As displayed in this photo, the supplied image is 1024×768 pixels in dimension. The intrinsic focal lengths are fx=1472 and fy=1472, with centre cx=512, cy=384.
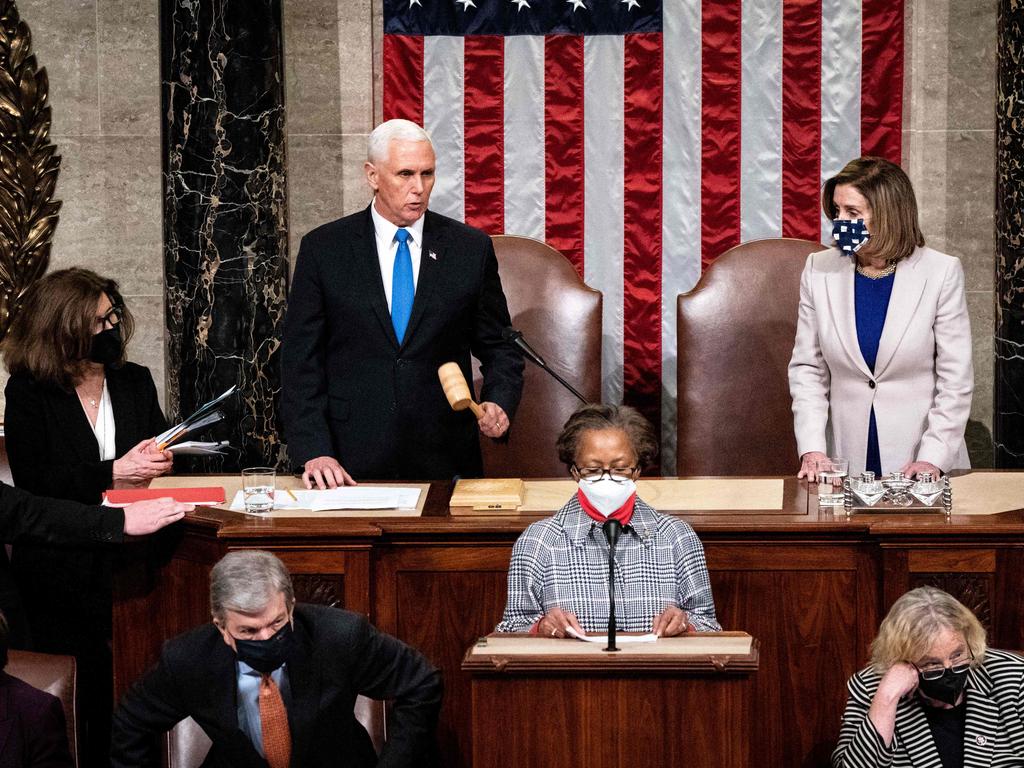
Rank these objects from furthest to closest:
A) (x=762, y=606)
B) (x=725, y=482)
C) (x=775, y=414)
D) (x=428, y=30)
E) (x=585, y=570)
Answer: (x=428, y=30), (x=775, y=414), (x=725, y=482), (x=762, y=606), (x=585, y=570)

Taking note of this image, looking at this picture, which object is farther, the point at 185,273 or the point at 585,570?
the point at 185,273

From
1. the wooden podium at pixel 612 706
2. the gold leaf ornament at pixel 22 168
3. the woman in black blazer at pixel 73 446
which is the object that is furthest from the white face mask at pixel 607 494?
the gold leaf ornament at pixel 22 168

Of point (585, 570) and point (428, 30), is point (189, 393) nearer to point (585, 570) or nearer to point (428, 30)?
point (428, 30)

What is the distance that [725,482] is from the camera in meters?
4.70

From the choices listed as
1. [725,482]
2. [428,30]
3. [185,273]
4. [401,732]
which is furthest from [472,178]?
[401,732]

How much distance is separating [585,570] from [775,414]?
257cm

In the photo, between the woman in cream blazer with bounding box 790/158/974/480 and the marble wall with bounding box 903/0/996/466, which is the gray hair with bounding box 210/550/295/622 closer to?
the woman in cream blazer with bounding box 790/158/974/480

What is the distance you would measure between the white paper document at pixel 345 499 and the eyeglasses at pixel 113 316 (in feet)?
2.50

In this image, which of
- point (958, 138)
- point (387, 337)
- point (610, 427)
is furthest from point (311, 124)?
point (610, 427)

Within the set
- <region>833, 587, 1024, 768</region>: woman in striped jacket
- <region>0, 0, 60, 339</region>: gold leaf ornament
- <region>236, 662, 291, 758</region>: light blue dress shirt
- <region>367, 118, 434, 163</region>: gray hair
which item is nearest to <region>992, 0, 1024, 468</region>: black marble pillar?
<region>367, 118, 434, 163</region>: gray hair

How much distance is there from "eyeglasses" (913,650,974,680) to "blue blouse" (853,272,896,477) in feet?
4.62

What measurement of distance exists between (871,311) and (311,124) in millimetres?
3134

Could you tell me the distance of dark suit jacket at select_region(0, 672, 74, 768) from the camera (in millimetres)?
3361

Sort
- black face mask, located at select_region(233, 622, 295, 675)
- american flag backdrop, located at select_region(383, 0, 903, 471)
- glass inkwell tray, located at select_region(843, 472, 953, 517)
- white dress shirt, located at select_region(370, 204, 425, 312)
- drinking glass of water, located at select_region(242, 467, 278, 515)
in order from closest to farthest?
black face mask, located at select_region(233, 622, 295, 675), glass inkwell tray, located at select_region(843, 472, 953, 517), drinking glass of water, located at select_region(242, 467, 278, 515), white dress shirt, located at select_region(370, 204, 425, 312), american flag backdrop, located at select_region(383, 0, 903, 471)
